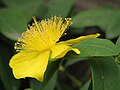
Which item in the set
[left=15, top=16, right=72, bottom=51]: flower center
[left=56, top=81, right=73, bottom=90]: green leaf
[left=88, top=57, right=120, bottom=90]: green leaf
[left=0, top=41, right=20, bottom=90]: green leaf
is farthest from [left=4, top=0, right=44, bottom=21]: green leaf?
[left=88, top=57, right=120, bottom=90]: green leaf

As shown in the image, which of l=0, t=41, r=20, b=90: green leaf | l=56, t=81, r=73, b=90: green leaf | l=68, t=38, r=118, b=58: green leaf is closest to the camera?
l=68, t=38, r=118, b=58: green leaf

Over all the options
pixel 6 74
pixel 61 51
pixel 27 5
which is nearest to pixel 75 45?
pixel 61 51

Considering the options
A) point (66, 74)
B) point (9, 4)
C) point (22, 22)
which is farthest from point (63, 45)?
point (9, 4)

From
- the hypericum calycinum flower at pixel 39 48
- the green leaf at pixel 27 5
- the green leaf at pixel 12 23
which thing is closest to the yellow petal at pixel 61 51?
the hypericum calycinum flower at pixel 39 48

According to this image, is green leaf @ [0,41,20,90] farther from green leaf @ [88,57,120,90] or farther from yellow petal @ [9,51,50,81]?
green leaf @ [88,57,120,90]

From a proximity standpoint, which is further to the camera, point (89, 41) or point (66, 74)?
point (66, 74)

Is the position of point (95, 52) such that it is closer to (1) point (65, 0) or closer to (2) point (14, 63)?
(2) point (14, 63)

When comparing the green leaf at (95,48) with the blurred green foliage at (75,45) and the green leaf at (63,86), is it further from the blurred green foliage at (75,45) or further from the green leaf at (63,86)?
the green leaf at (63,86)
